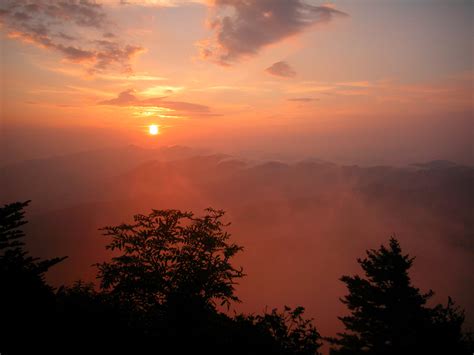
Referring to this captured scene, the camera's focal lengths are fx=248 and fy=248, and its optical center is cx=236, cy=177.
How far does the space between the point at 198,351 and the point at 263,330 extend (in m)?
2.93

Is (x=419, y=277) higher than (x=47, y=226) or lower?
lower

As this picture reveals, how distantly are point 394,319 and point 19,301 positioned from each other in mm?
14965

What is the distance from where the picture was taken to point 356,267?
125188mm

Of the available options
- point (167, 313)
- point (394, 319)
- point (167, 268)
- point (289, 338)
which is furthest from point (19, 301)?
point (394, 319)

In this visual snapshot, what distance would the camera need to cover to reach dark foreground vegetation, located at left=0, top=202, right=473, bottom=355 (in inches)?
299

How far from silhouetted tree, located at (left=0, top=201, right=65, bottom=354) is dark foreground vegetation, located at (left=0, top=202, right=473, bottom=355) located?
24 millimetres

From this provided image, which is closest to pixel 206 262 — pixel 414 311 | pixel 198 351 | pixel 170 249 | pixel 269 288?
pixel 170 249

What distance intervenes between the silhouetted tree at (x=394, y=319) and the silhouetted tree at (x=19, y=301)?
12.3 meters

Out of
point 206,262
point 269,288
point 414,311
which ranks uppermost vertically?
point 206,262

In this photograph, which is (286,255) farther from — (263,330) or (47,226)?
(47,226)

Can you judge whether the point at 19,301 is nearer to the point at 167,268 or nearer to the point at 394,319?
the point at 167,268

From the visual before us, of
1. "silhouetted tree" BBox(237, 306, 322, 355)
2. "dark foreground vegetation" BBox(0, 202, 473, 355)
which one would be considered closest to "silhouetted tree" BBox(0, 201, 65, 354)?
"dark foreground vegetation" BBox(0, 202, 473, 355)

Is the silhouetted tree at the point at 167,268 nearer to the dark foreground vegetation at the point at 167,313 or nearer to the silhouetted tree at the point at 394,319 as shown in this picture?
the dark foreground vegetation at the point at 167,313

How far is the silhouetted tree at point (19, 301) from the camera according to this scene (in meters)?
6.95
